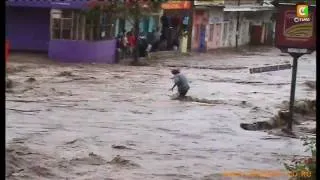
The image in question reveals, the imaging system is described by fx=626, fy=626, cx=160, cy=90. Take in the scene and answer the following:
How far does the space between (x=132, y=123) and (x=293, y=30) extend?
16.1 ft

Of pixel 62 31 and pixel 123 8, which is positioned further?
pixel 62 31

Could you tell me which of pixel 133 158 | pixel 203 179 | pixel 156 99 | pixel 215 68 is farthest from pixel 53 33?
pixel 203 179

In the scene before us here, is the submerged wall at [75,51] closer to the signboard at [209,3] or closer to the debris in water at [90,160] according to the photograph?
the signboard at [209,3]

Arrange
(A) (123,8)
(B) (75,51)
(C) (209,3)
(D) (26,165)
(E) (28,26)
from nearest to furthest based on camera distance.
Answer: (D) (26,165)
(A) (123,8)
(B) (75,51)
(E) (28,26)
(C) (209,3)

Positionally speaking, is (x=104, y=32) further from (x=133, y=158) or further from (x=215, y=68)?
(x=133, y=158)

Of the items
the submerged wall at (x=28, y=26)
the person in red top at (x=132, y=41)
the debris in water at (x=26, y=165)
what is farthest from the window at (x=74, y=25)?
the debris in water at (x=26, y=165)

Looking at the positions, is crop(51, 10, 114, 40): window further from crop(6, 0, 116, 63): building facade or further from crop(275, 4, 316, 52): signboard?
crop(275, 4, 316, 52): signboard

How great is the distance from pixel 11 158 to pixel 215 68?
78.5 feet

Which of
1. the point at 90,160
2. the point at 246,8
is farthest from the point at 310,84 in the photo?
the point at 246,8

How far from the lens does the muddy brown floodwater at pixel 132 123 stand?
37.0ft

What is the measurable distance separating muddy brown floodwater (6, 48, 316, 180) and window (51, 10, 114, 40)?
5.97 ft

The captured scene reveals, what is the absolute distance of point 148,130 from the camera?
52.1 feet

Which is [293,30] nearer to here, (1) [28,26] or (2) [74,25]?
(2) [74,25]

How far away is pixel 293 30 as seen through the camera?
14938 mm
